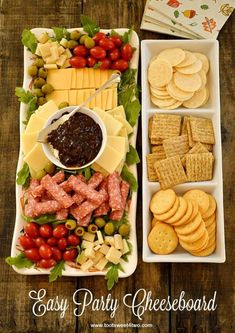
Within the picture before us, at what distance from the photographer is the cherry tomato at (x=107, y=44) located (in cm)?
304

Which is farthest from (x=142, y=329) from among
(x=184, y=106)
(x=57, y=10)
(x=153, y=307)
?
(x=57, y=10)

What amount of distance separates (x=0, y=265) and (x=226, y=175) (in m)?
1.35

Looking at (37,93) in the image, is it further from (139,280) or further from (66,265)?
(139,280)

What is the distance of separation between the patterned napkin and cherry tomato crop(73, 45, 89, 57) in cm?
39

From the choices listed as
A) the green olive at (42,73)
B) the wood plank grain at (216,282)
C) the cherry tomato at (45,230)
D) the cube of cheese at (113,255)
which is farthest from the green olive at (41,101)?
the wood plank grain at (216,282)

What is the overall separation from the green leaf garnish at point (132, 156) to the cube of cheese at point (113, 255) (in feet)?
1.55

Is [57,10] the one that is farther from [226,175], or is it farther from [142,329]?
[142,329]

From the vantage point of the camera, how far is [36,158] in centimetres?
289

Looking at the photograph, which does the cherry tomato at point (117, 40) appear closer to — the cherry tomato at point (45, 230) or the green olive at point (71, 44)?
the green olive at point (71, 44)

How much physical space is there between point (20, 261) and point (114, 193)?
61 cm

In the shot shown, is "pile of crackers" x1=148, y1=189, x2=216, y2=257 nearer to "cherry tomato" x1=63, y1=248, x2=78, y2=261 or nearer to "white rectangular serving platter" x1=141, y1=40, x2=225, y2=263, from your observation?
"white rectangular serving platter" x1=141, y1=40, x2=225, y2=263

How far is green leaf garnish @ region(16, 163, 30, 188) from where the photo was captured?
2.93m

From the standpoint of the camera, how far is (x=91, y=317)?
9.59ft

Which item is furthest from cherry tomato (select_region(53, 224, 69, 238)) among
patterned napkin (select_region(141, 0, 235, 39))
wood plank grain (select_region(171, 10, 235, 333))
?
patterned napkin (select_region(141, 0, 235, 39))
